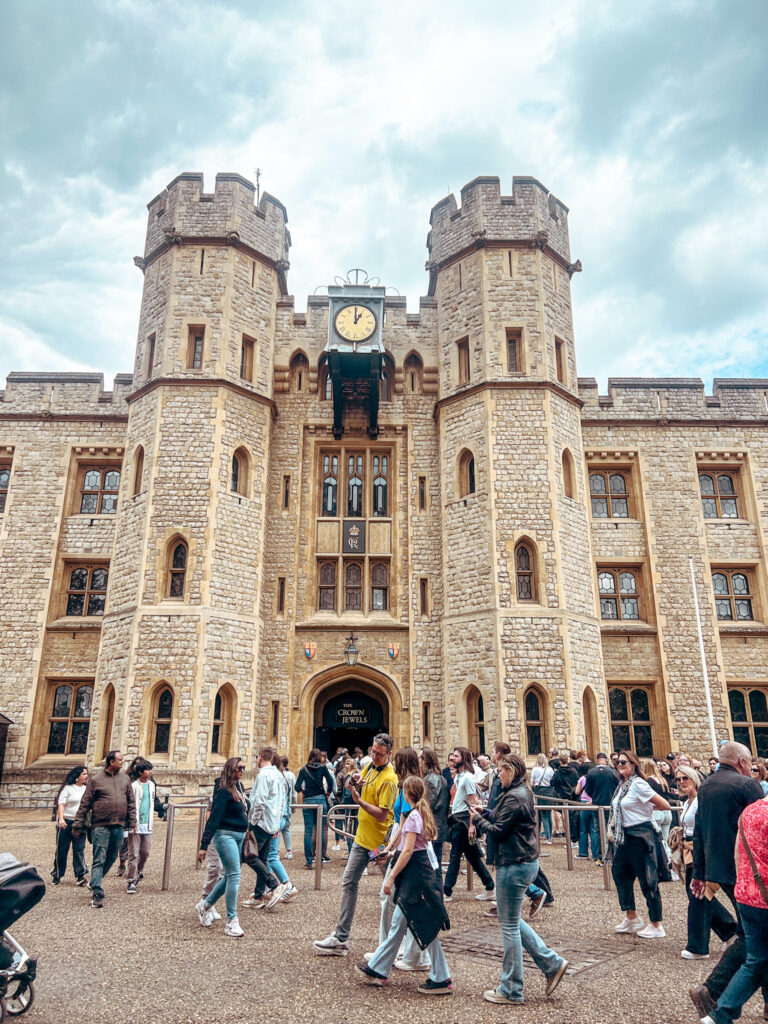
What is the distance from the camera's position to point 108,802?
7.47 m

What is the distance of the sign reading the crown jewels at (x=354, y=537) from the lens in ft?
59.1

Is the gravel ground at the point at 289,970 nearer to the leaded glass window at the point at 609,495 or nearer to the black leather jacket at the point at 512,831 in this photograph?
the black leather jacket at the point at 512,831

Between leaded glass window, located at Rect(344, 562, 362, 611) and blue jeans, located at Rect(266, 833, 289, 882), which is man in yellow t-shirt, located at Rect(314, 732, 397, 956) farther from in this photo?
leaded glass window, located at Rect(344, 562, 362, 611)

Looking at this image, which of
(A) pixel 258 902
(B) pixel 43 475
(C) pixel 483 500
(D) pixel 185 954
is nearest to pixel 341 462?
(C) pixel 483 500

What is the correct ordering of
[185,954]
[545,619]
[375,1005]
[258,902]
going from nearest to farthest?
[375,1005], [185,954], [258,902], [545,619]

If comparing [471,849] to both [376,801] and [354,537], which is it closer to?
[376,801]

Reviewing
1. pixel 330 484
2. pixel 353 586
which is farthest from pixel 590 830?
pixel 330 484

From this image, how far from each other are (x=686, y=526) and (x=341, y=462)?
8993mm

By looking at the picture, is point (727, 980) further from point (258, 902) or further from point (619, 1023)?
point (258, 902)

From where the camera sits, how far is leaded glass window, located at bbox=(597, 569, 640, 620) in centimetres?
1805

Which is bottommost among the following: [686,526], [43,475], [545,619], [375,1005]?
[375,1005]

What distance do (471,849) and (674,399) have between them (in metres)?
15.4

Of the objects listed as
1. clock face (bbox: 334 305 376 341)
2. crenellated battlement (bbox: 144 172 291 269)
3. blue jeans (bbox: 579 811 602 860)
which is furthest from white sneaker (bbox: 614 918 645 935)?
crenellated battlement (bbox: 144 172 291 269)

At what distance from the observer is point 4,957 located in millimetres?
3992
